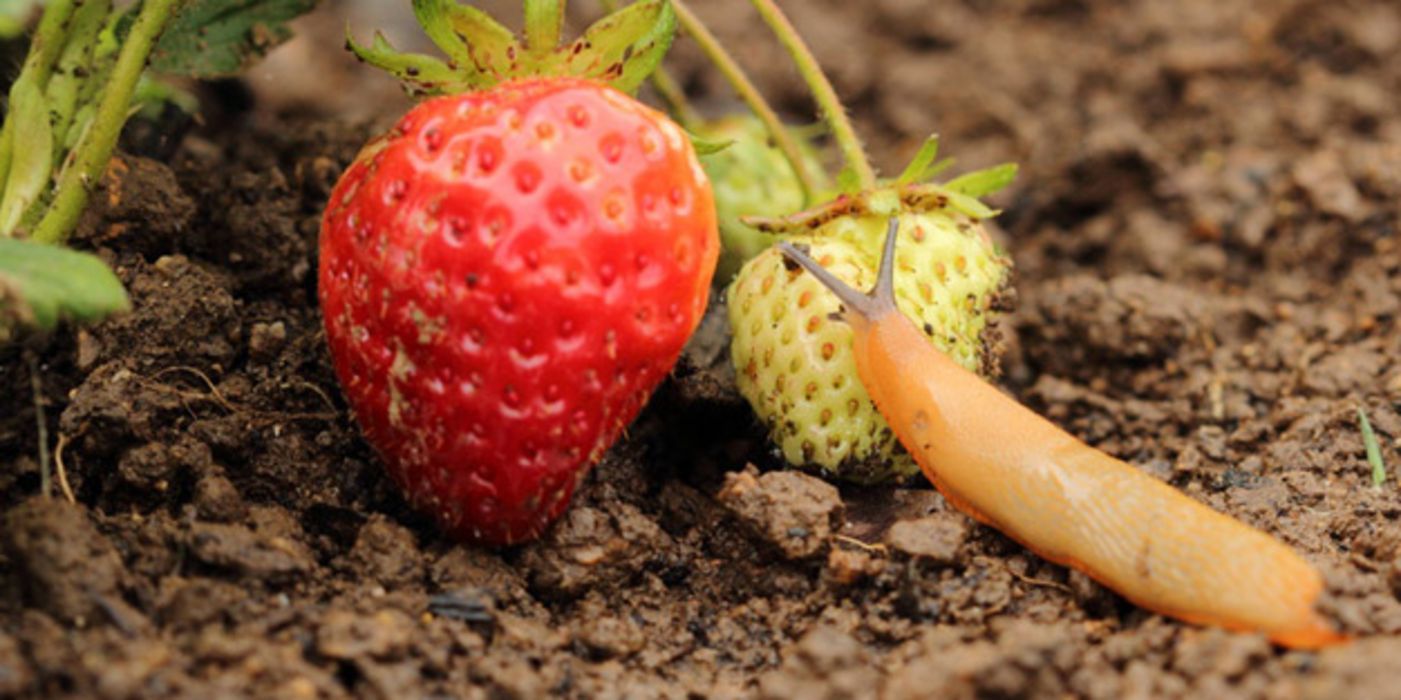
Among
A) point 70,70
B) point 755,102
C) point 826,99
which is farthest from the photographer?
point 755,102

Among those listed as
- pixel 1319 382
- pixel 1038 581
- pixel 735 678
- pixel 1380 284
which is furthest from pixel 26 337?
pixel 1380 284

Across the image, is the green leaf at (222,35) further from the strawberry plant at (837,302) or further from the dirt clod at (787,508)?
the dirt clod at (787,508)

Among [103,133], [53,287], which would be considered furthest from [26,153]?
[53,287]

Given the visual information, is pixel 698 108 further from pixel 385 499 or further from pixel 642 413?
pixel 385 499

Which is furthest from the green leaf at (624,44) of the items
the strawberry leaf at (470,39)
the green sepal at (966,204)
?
the green sepal at (966,204)

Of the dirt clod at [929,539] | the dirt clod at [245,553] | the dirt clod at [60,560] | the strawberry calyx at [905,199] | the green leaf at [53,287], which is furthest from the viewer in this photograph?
the strawberry calyx at [905,199]

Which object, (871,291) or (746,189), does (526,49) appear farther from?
(746,189)
